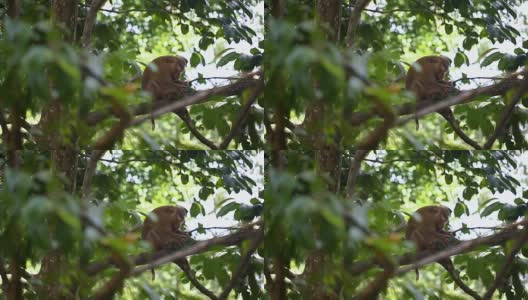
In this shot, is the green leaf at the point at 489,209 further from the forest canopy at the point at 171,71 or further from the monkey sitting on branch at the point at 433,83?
the forest canopy at the point at 171,71

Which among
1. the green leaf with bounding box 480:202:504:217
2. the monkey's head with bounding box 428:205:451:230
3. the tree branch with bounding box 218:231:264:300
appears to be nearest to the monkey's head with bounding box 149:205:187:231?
the tree branch with bounding box 218:231:264:300

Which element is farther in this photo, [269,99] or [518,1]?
[518,1]

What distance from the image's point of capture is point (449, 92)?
3.62 metres

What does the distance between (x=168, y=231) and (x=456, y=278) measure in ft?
3.52

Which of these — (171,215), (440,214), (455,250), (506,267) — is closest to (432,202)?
(440,214)

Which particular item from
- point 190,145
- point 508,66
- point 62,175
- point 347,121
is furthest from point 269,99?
point 508,66

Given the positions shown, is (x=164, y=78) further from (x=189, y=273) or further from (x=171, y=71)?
(x=189, y=273)

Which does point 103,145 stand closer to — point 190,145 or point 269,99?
point 190,145

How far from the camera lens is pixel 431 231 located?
3584 mm

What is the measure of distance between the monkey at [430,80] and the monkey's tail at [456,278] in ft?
1.67

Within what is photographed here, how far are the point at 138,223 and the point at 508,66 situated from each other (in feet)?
4.78

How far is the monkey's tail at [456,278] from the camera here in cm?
365

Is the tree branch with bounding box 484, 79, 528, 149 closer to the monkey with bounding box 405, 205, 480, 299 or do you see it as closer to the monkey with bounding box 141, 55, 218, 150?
the monkey with bounding box 405, 205, 480, 299

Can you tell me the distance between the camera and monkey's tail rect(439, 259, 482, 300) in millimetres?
3648
